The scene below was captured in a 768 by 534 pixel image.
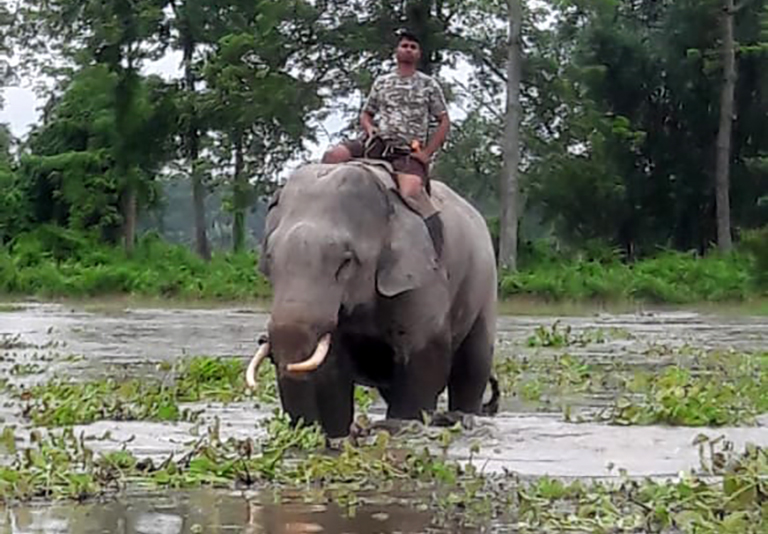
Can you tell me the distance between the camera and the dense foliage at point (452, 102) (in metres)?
38.6

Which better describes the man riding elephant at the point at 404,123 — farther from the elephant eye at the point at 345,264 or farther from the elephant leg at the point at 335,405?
the elephant leg at the point at 335,405

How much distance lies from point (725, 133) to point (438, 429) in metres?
30.0

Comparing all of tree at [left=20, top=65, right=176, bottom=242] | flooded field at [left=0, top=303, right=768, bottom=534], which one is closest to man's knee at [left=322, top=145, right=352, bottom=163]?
flooded field at [left=0, top=303, right=768, bottom=534]

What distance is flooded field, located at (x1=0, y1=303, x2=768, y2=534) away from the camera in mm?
6105

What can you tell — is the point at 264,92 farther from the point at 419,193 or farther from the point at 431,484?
the point at 431,484

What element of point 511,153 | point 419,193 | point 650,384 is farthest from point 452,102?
point 419,193

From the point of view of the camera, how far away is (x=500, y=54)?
128 ft

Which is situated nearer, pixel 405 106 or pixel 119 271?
pixel 405 106

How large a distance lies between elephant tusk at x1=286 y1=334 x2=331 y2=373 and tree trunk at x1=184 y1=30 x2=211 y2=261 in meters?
32.6

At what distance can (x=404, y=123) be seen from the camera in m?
10.1

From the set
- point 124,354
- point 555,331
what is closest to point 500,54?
point 555,331

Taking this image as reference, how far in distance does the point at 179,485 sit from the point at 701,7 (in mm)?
35257

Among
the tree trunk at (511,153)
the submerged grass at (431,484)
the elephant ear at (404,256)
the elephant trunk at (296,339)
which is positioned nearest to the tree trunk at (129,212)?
the tree trunk at (511,153)

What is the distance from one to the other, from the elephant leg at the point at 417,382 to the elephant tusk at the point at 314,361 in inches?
40.3
